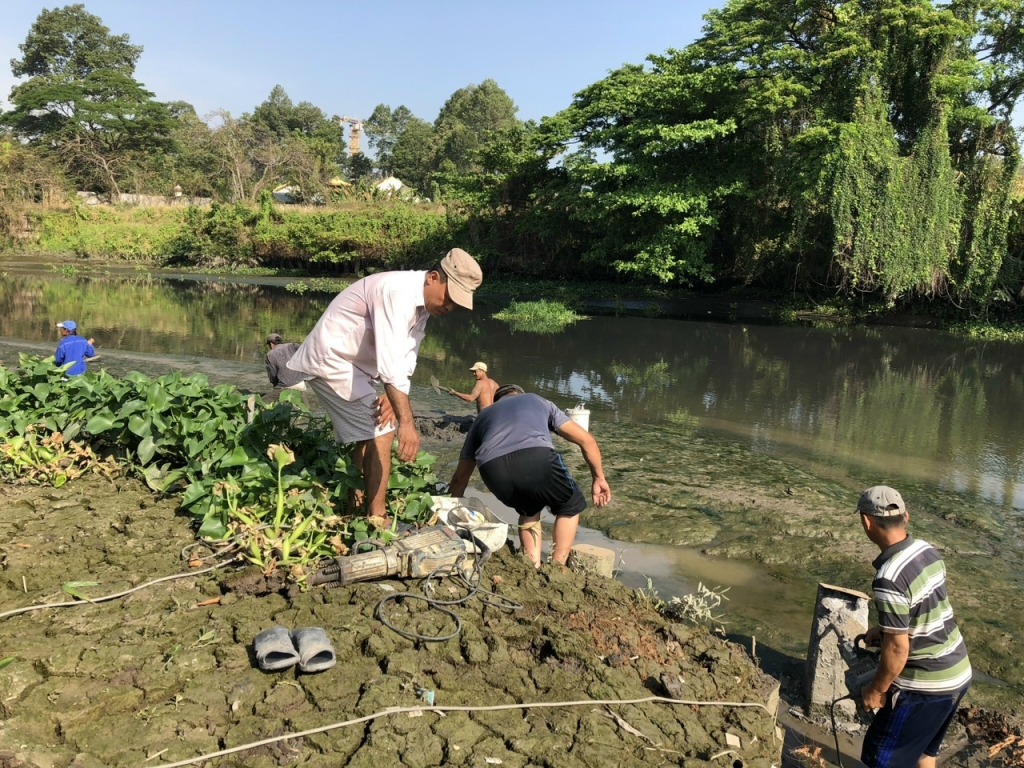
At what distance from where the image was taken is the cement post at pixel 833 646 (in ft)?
13.6

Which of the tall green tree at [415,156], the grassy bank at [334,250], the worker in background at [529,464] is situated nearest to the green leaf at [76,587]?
the worker in background at [529,464]

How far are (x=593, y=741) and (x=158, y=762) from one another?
1.68 metres

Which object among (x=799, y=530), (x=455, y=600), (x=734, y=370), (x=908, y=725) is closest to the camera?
(x=908, y=725)

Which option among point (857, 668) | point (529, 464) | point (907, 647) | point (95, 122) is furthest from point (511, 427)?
point (95, 122)

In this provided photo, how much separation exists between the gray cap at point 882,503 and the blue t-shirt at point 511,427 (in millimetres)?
1914

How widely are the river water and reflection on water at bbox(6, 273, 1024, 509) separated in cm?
7

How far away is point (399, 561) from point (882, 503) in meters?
2.45

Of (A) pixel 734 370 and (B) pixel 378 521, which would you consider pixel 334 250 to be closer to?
(A) pixel 734 370

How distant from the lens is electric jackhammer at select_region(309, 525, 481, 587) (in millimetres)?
3969

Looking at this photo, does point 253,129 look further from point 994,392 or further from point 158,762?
point 158,762

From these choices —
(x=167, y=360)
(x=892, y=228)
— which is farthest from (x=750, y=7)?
(x=167, y=360)

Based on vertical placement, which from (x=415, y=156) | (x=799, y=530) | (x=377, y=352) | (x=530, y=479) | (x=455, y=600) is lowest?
(x=799, y=530)

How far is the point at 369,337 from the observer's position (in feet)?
14.3

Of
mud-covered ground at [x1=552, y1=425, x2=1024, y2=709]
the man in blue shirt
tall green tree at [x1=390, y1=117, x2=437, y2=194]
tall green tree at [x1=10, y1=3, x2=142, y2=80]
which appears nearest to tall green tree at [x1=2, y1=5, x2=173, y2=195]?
tall green tree at [x1=10, y1=3, x2=142, y2=80]
